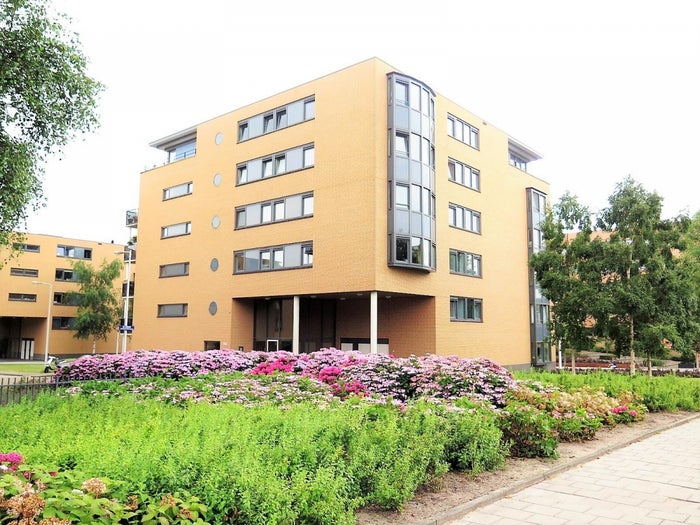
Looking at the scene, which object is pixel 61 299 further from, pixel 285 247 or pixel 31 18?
pixel 31 18

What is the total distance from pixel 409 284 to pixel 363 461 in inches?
869

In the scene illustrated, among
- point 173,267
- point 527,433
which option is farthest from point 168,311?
point 527,433

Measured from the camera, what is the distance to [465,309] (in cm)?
3180

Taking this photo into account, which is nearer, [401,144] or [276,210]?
[401,144]

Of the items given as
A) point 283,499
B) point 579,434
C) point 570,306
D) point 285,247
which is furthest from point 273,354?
point 285,247

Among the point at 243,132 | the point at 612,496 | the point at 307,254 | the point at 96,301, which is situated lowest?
the point at 612,496

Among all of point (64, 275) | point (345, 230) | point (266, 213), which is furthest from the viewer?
point (64, 275)

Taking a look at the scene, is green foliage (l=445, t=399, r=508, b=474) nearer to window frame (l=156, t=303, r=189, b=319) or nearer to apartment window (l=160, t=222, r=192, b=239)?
window frame (l=156, t=303, r=189, b=319)

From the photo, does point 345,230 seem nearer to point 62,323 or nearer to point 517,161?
point 517,161

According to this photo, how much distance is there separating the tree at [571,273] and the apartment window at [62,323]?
55.0 metres

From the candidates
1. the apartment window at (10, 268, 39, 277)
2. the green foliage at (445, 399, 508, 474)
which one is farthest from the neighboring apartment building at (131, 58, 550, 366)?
the apartment window at (10, 268, 39, 277)

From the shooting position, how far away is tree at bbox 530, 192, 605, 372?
19047 millimetres

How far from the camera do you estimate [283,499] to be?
15.0ft

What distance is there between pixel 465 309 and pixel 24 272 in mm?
48320
